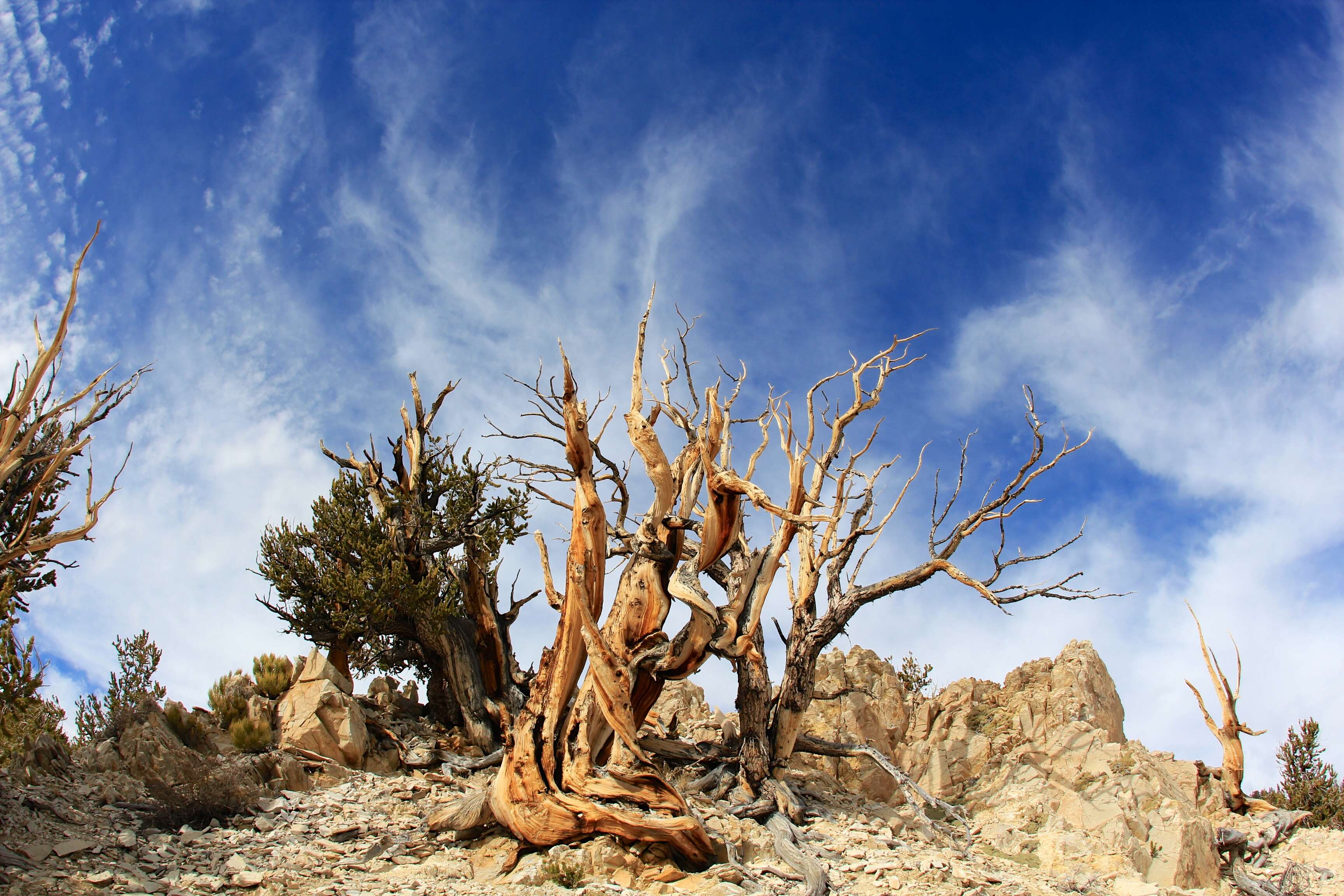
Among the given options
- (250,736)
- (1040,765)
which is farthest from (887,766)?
(250,736)

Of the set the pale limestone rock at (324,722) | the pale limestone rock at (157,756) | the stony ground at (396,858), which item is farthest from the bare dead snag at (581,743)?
the pale limestone rock at (157,756)

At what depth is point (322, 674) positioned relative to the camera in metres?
13.5

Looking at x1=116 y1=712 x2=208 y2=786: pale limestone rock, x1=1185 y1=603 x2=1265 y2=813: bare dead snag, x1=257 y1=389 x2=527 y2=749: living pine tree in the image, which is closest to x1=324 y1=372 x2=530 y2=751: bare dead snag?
x1=257 y1=389 x2=527 y2=749: living pine tree

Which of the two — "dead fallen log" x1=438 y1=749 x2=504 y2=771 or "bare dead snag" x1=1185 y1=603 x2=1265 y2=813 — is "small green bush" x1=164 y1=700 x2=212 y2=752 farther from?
"bare dead snag" x1=1185 y1=603 x2=1265 y2=813

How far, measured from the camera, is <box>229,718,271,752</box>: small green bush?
12.1 metres

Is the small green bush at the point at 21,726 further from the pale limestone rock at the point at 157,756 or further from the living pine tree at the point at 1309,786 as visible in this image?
the living pine tree at the point at 1309,786

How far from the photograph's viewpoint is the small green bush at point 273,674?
13.7m

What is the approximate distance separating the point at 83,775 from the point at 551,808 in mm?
6050

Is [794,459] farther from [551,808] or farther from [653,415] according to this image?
[551,808]

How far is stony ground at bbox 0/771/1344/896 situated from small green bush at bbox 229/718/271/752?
1198mm

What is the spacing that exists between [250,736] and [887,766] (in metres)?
9.31

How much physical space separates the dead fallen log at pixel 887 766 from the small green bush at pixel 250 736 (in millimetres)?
7790

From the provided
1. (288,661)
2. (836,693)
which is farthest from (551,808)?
(288,661)

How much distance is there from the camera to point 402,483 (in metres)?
15.4
